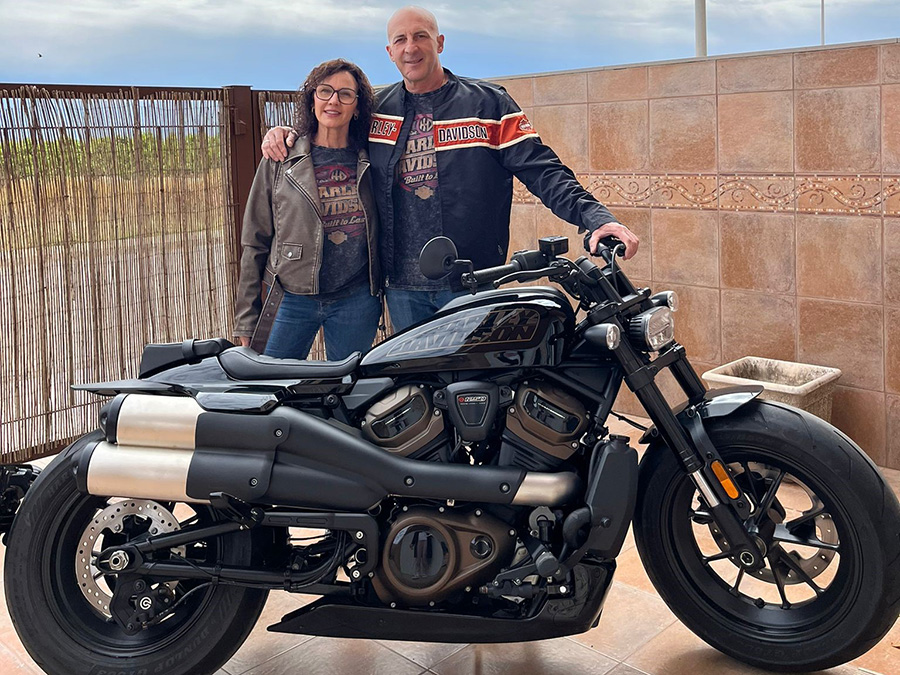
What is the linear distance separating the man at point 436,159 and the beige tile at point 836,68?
4.03 ft

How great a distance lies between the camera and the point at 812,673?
2100 millimetres

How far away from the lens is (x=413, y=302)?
106 inches

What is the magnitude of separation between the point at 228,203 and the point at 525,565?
222 cm

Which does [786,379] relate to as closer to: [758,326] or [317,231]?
[758,326]

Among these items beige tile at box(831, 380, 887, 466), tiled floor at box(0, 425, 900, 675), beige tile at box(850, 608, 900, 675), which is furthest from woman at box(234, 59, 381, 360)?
beige tile at box(831, 380, 887, 466)

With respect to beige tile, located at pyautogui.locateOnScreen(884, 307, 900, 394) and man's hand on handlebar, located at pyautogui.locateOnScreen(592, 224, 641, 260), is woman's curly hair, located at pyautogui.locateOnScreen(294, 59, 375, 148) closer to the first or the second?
man's hand on handlebar, located at pyautogui.locateOnScreen(592, 224, 641, 260)

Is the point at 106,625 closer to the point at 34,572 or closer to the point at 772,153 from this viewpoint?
the point at 34,572

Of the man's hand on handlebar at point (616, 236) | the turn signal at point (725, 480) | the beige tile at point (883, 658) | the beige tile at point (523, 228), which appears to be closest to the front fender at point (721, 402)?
the turn signal at point (725, 480)

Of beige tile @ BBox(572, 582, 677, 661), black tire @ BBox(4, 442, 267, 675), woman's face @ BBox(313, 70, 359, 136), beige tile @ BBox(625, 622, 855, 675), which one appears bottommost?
beige tile @ BBox(625, 622, 855, 675)

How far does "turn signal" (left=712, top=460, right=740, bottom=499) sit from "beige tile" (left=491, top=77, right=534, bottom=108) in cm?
250

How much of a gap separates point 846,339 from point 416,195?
1668mm

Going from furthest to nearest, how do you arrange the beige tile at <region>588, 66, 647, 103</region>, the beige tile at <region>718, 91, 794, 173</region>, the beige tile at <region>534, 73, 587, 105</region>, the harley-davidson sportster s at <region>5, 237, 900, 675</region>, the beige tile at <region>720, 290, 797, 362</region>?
the beige tile at <region>534, 73, 587, 105</region> → the beige tile at <region>588, 66, 647, 103</region> → the beige tile at <region>720, 290, 797, 362</region> → the beige tile at <region>718, 91, 794, 173</region> → the harley-davidson sportster s at <region>5, 237, 900, 675</region>

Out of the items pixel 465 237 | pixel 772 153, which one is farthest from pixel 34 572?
pixel 772 153

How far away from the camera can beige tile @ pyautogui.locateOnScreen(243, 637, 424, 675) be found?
87.0 inches
